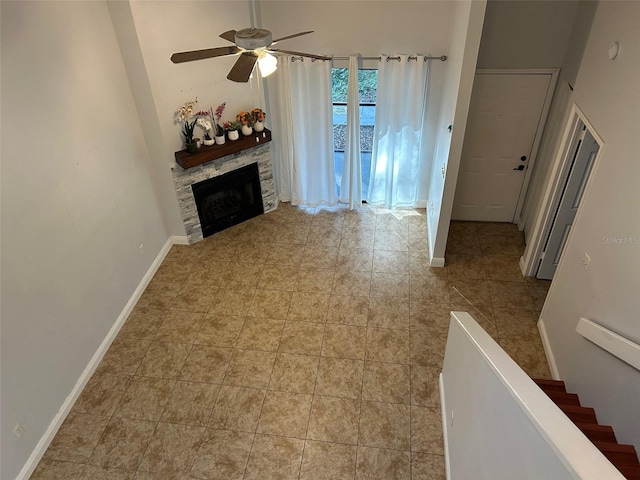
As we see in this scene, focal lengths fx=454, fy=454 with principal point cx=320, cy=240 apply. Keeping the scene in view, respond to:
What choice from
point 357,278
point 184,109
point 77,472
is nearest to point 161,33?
point 184,109

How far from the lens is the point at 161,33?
4.52 meters

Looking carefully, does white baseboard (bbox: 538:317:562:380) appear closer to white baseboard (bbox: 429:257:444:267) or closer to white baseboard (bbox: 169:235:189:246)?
white baseboard (bbox: 429:257:444:267)

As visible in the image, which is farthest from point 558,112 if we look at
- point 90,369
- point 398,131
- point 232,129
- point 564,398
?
point 90,369

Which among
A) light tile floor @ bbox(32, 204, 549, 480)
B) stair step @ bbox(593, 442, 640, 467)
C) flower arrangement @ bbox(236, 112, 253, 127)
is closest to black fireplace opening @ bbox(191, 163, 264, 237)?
light tile floor @ bbox(32, 204, 549, 480)

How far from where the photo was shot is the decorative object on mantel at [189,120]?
4973 millimetres

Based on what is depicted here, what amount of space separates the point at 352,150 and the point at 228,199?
177cm

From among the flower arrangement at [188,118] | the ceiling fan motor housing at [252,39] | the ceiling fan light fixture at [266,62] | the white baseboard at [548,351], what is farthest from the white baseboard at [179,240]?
the white baseboard at [548,351]

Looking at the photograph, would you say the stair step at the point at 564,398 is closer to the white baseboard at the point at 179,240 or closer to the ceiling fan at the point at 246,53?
the ceiling fan at the point at 246,53

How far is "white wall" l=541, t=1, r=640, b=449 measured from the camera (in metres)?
2.82

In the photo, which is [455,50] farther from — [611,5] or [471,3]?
[611,5]

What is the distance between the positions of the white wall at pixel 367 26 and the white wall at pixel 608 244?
1.75 meters

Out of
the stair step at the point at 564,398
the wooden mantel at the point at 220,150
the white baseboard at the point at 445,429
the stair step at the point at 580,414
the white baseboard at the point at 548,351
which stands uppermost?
the wooden mantel at the point at 220,150

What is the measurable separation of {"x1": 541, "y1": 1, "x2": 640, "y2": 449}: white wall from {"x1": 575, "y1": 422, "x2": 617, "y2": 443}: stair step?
0.17 ft

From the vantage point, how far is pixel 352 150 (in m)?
5.99
